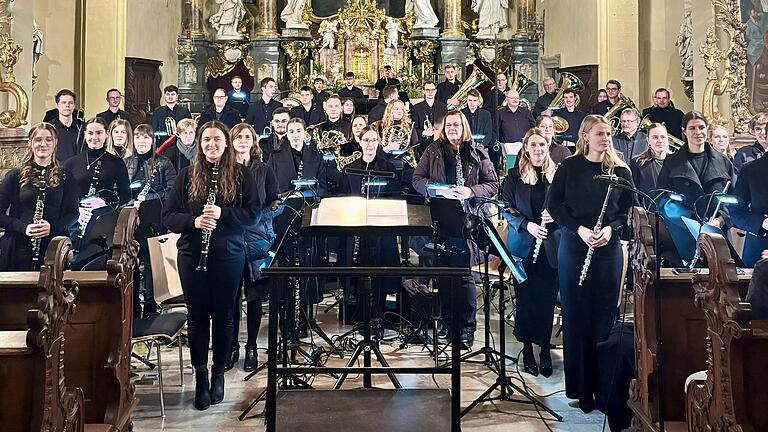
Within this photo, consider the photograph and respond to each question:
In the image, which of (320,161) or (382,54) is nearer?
(320,161)

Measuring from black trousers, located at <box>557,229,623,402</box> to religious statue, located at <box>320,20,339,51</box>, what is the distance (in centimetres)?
1537

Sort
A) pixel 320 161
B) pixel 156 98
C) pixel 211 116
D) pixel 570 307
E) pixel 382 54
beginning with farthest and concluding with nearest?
pixel 382 54, pixel 156 98, pixel 211 116, pixel 320 161, pixel 570 307

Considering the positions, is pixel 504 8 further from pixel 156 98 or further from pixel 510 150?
pixel 510 150

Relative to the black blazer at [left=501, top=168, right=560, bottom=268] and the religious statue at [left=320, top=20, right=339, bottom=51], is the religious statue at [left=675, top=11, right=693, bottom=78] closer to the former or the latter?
the religious statue at [left=320, top=20, right=339, bottom=51]

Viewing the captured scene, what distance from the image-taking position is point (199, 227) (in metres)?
5.50

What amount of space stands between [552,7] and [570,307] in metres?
15.1

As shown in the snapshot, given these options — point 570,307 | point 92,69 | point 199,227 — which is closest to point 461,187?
point 570,307

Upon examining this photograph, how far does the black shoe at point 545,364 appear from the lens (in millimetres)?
6352

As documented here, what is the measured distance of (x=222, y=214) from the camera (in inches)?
219

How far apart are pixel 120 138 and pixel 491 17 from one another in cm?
1459

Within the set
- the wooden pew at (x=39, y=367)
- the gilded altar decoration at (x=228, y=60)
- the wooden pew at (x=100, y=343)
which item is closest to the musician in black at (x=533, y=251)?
the wooden pew at (x=100, y=343)

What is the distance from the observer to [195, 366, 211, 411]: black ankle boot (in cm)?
554

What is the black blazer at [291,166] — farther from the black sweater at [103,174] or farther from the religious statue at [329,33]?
the religious statue at [329,33]

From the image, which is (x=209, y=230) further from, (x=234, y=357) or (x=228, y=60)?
(x=228, y=60)
